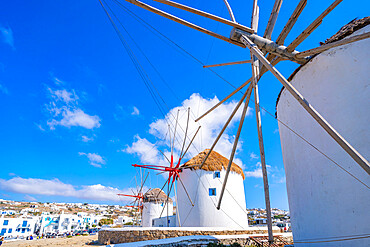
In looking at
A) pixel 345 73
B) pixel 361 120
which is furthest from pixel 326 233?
pixel 345 73

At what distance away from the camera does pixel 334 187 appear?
5.05 metres

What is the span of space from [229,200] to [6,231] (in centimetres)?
3990

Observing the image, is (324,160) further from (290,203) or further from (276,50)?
(276,50)

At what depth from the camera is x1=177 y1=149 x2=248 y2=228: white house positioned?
59.0ft

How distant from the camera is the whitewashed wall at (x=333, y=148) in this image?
15.2 feet

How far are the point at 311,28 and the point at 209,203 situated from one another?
15.7 metres

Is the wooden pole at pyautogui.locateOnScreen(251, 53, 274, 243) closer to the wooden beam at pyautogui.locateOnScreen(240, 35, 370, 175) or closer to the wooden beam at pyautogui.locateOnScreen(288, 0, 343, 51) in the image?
the wooden beam at pyautogui.locateOnScreen(240, 35, 370, 175)

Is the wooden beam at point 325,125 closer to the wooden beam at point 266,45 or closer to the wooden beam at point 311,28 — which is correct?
the wooden beam at point 266,45

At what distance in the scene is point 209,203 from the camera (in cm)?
1823

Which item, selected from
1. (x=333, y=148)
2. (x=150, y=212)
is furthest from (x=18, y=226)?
(x=333, y=148)

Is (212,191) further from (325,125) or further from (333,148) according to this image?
(325,125)

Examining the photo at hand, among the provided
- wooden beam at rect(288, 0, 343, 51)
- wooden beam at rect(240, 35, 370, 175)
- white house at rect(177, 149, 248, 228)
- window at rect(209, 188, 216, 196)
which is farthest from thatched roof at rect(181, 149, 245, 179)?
wooden beam at rect(240, 35, 370, 175)

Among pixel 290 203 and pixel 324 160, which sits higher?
pixel 324 160

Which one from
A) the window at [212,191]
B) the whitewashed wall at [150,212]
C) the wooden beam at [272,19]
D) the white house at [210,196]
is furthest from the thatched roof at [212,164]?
the wooden beam at [272,19]
